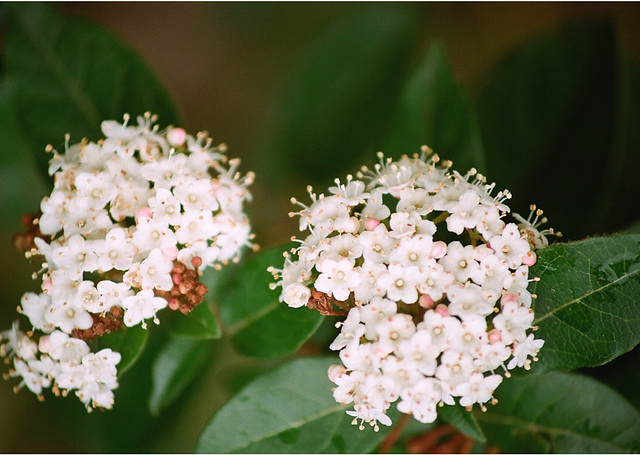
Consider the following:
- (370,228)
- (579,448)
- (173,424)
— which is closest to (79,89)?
(370,228)

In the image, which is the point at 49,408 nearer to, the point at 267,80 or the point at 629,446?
the point at 267,80

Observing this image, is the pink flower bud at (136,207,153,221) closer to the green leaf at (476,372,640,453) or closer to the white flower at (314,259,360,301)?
the white flower at (314,259,360,301)

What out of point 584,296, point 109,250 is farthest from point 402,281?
point 109,250

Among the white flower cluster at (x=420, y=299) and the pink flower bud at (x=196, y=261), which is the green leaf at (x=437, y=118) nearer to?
the white flower cluster at (x=420, y=299)

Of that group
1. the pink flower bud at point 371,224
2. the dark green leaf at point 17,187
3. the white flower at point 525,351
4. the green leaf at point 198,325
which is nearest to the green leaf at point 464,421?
the white flower at point 525,351

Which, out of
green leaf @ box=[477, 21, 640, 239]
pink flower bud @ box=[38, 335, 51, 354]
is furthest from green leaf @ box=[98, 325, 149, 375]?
green leaf @ box=[477, 21, 640, 239]

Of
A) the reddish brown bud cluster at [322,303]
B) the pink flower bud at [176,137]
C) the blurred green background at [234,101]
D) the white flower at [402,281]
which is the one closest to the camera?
the white flower at [402,281]

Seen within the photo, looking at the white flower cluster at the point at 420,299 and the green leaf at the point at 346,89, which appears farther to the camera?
the green leaf at the point at 346,89
